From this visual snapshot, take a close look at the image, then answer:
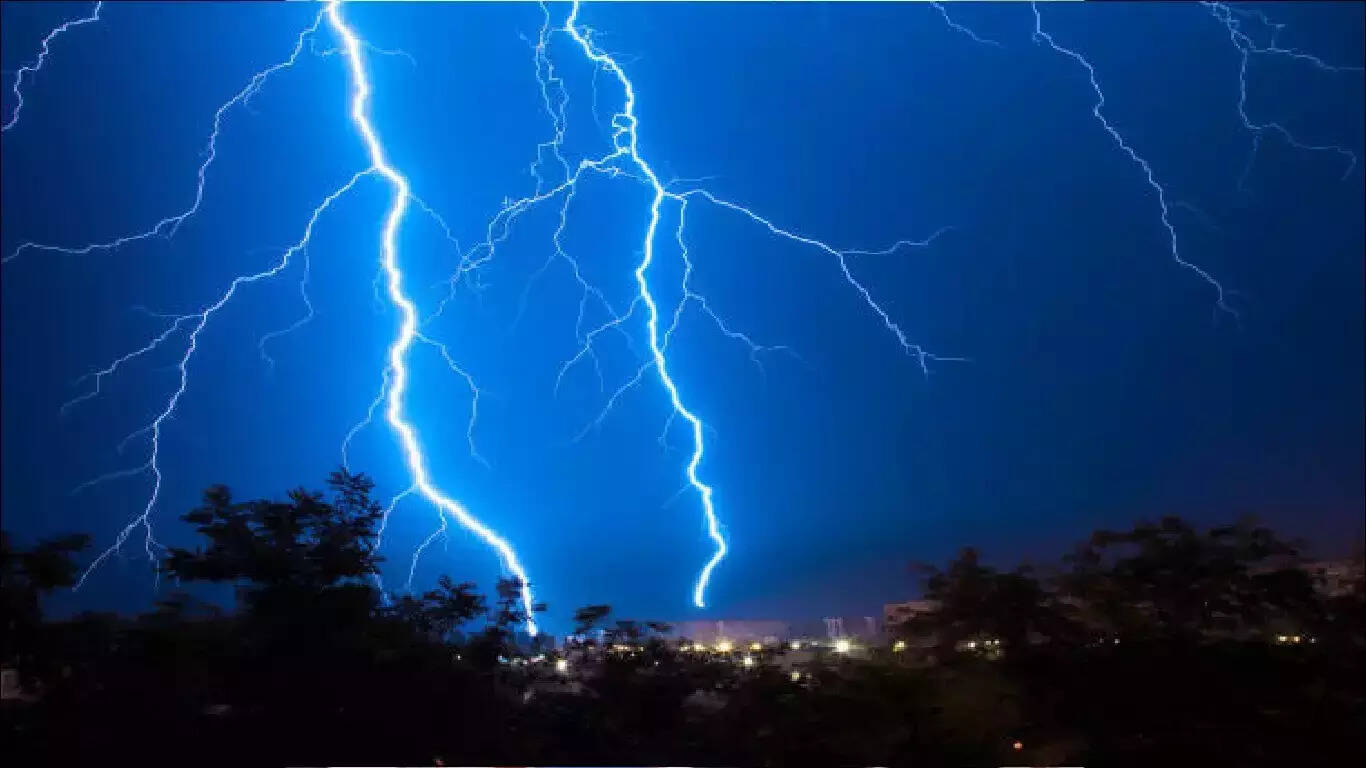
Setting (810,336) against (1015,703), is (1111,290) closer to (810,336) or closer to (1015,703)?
(810,336)

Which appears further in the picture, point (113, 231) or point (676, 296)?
point (676, 296)

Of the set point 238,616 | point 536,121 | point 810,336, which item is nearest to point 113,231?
point 536,121

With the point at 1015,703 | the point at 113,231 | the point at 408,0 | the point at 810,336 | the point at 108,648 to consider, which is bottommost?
the point at 1015,703

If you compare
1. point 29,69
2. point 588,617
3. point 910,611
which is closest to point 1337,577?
point 910,611

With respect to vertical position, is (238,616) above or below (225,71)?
below

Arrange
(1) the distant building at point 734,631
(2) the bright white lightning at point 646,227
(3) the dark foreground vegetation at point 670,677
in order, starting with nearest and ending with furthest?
1. (3) the dark foreground vegetation at point 670,677
2. (1) the distant building at point 734,631
3. (2) the bright white lightning at point 646,227

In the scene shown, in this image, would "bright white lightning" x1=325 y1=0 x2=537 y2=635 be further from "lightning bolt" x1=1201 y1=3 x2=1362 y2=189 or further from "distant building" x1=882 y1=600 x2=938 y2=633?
"lightning bolt" x1=1201 y1=3 x2=1362 y2=189

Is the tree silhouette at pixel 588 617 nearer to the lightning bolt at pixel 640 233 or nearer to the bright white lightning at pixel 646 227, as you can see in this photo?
the lightning bolt at pixel 640 233

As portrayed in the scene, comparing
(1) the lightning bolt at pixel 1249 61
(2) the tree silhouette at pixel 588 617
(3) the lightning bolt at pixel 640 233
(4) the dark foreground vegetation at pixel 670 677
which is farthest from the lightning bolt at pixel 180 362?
(1) the lightning bolt at pixel 1249 61
